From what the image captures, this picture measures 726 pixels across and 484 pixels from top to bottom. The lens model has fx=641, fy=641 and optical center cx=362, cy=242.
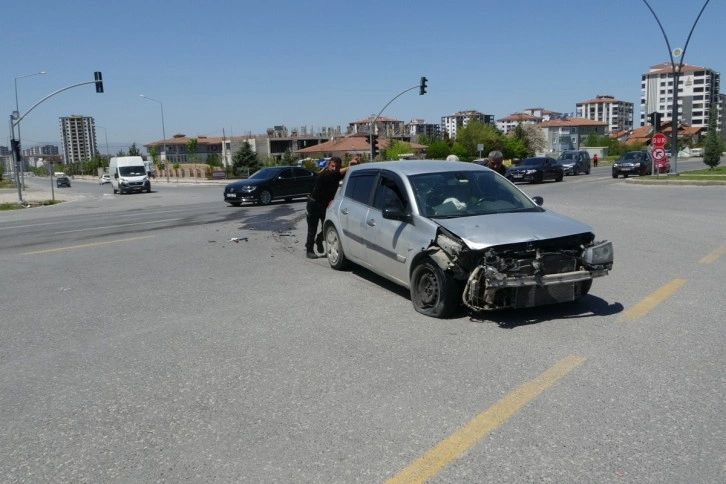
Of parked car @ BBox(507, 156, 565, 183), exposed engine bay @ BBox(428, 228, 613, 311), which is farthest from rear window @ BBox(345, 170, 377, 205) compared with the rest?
parked car @ BBox(507, 156, 565, 183)

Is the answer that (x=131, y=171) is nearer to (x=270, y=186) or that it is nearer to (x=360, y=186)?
(x=270, y=186)

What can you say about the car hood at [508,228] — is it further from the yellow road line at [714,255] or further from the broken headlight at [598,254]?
the yellow road line at [714,255]

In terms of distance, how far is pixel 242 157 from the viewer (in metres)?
77.4

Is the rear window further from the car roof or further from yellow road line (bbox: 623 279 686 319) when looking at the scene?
yellow road line (bbox: 623 279 686 319)

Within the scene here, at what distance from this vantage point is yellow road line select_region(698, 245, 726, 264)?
9.57 metres

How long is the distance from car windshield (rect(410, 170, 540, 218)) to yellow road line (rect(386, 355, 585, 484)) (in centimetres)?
247

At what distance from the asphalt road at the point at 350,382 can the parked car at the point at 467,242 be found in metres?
0.33

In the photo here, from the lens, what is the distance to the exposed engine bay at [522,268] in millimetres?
6016

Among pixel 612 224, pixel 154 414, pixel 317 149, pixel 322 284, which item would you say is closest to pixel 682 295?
pixel 322 284

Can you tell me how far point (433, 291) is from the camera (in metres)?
6.63

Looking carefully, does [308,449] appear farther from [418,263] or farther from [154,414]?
[418,263]

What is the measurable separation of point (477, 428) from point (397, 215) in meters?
3.52

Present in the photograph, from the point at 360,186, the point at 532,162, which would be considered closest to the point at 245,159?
the point at 532,162

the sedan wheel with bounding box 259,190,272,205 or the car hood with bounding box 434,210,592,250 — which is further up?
the car hood with bounding box 434,210,592,250
